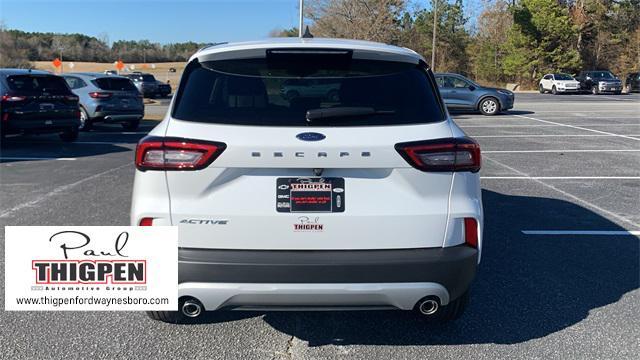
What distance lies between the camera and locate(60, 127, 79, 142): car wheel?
42.8 ft

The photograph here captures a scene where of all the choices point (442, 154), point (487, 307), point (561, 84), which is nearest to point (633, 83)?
point (561, 84)

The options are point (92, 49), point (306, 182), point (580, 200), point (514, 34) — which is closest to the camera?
point (306, 182)

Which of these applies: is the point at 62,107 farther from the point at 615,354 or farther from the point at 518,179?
the point at 615,354

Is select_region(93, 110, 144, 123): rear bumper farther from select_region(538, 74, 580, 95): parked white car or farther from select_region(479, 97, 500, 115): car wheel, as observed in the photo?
select_region(538, 74, 580, 95): parked white car

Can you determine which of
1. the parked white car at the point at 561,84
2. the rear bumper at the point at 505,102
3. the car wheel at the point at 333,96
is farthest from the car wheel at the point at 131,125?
the parked white car at the point at 561,84

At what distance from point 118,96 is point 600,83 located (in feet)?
120

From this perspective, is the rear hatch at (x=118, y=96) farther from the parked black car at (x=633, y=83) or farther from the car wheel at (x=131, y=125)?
the parked black car at (x=633, y=83)

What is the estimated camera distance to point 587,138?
14.2 meters

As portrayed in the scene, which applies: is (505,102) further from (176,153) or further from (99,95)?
(176,153)

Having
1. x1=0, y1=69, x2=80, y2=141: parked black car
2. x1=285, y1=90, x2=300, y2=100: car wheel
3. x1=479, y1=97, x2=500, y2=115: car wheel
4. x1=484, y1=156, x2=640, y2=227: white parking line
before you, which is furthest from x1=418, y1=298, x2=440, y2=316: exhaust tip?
x1=479, y1=97, x2=500, y2=115: car wheel

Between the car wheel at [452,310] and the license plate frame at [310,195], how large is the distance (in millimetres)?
1041

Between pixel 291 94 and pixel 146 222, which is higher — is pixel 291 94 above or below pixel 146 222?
above

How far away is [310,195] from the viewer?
2898mm

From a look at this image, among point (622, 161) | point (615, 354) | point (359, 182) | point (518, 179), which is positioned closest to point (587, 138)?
point (622, 161)
